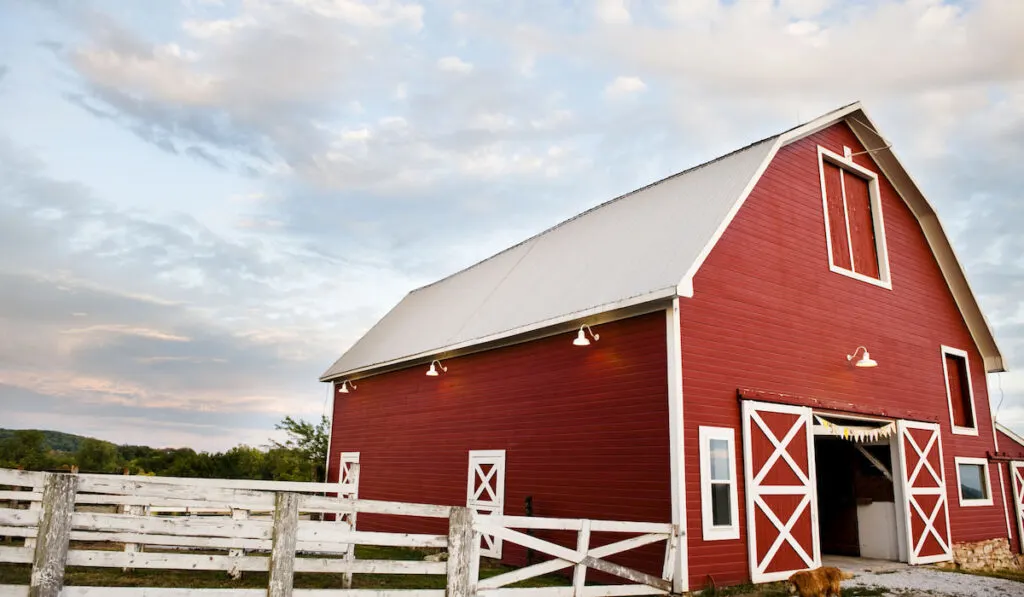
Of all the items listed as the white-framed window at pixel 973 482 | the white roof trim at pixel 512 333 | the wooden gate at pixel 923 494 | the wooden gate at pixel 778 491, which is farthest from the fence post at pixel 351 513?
the white-framed window at pixel 973 482

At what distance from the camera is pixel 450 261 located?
82.9 feet

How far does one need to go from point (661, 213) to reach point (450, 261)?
13.5 meters

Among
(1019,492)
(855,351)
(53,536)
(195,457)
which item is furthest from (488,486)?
(195,457)

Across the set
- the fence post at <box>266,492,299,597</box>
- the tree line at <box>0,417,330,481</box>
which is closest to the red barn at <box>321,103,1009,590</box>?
the fence post at <box>266,492,299,597</box>

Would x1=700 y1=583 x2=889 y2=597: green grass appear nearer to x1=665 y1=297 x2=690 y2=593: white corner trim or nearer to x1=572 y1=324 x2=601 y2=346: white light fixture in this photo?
x1=665 y1=297 x2=690 y2=593: white corner trim

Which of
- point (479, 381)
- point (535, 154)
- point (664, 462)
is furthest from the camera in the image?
point (535, 154)

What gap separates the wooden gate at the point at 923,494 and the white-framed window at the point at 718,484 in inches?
176

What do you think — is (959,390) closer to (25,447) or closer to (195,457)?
(195,457)

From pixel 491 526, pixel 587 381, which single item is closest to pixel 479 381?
pixel 587 381

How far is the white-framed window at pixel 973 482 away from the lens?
548 inches

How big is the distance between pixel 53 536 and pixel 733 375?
8.42 metres

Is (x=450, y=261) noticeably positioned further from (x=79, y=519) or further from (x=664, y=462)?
(x=79, y=519)

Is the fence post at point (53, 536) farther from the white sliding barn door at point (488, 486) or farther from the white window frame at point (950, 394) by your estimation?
the white window frame at point (950, 394)

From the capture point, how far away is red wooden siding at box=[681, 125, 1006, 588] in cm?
1005
